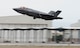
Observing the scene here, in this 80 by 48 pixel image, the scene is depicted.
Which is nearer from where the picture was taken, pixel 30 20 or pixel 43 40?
pixel 43 40

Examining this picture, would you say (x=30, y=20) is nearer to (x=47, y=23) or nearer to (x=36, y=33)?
(x=47, y=23)

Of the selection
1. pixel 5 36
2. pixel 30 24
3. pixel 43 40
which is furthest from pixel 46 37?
pixel 30 24

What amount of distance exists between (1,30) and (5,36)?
1886 mm

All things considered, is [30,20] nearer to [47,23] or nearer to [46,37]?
[47,23]

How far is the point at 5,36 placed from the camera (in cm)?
8444

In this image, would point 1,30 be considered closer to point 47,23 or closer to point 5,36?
point 5,36

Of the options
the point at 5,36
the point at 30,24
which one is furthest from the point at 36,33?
the point at 30,24

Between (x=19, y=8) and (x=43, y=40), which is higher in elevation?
(x=19, y=8)

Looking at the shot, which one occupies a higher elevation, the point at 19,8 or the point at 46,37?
the point at 19,8

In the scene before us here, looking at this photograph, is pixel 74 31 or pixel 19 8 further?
pixel 74 31

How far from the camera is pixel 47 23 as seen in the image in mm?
100188

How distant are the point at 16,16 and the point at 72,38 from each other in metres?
25.3

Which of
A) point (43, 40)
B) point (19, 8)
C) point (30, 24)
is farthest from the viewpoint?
point (30, 24)

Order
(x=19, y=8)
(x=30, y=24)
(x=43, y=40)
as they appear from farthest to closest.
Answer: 1. (x=30, y=24)
2. (x=43, y=40)
3. (x=19, y=8)
